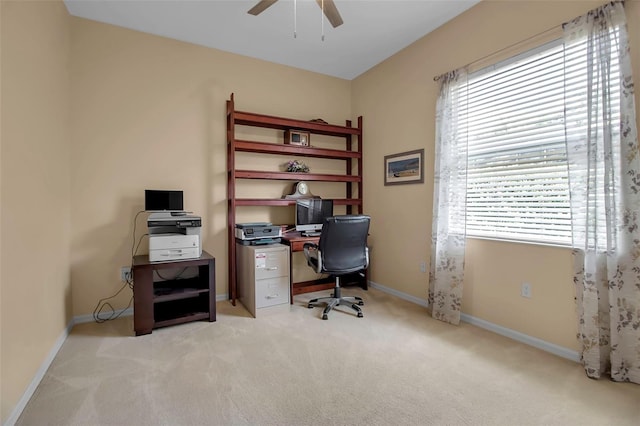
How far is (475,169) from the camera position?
2756 mm

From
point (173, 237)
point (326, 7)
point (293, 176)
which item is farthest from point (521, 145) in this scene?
point (173, 237)

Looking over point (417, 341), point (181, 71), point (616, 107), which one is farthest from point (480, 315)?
point (181, 71)

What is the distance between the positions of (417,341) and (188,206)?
265 cm

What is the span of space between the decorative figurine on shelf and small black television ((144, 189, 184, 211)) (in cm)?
133

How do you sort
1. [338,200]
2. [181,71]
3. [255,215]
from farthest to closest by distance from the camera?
[338,200]
[255,215]
[181,71]

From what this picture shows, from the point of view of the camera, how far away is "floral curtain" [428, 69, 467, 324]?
9.10 feet

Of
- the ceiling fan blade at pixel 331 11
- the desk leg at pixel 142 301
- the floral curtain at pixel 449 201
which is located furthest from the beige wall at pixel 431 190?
the desk leg at pixel 142 301

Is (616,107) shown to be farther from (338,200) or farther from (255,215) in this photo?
(255,215)

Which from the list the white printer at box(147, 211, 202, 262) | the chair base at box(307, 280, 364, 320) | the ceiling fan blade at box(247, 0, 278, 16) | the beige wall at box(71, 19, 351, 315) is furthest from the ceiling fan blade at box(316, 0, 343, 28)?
the chair base at box(307, 280, 364, 320)

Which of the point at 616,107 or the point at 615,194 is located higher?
the point at 616,107

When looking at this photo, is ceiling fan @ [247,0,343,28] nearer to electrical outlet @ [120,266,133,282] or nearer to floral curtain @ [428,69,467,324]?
floral curtain @ [428,69,467,324]

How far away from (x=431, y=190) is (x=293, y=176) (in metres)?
1.58

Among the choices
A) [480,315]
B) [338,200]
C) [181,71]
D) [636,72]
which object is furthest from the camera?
[338,200]

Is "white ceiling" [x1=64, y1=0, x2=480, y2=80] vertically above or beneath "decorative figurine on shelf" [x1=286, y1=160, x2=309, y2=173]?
above
